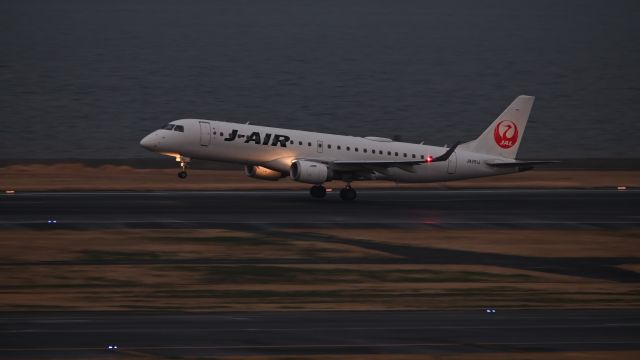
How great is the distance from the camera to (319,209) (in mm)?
47062

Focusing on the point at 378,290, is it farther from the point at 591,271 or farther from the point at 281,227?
the point at 281,227

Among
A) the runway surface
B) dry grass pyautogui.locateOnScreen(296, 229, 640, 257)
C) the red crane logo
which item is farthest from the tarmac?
the red crane logo

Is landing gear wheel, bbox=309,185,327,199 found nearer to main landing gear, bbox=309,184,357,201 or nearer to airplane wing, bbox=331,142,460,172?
main landing gear, bbox=309,184,357,201

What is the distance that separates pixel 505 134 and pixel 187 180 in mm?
19946

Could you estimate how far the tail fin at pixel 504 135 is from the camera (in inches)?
2219

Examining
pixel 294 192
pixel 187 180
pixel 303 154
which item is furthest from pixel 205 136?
pixel 187 180

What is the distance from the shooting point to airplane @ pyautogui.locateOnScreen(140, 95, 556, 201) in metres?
51.3

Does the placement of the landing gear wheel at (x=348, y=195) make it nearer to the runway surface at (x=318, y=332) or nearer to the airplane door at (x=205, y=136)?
the airplane door at (x=205, y=136)

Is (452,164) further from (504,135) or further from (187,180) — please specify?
(187,180)

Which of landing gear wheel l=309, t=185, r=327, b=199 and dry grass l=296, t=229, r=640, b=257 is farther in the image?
landing gear wheel l=309, t=185, r=327, b=199

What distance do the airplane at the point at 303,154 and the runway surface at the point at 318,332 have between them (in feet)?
90.8

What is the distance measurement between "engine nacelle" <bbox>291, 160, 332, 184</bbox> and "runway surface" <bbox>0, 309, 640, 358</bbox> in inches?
1061

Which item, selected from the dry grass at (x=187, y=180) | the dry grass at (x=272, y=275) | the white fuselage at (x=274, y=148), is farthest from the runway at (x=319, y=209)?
the dry grass at (x=187, y=180)

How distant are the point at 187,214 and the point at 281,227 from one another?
18.4 feet
